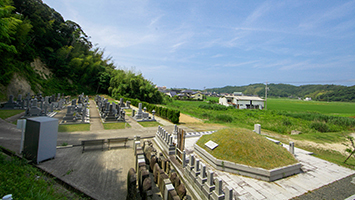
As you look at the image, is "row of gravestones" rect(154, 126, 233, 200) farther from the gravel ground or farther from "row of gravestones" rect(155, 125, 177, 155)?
the gravel ground

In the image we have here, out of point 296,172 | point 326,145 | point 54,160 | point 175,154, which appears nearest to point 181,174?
point 175,154

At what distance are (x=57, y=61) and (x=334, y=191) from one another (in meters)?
49.7

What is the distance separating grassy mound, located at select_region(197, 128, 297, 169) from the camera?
593cm

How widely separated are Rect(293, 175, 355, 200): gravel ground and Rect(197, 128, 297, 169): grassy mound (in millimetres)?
1141

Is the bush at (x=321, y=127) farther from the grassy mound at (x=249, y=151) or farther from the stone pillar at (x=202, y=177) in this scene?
the stone pillar at (x=202, y=177)

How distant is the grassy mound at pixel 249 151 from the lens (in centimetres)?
593

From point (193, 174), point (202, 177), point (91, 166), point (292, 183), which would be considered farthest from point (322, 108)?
point (91, 166)

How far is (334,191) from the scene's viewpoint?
5.16 metres

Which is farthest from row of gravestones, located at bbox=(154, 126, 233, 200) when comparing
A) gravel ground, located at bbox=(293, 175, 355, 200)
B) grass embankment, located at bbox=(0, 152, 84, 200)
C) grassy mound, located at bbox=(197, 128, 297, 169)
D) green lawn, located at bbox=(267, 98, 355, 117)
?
green lawn, located at bbox=(267, 98, 355, 117)

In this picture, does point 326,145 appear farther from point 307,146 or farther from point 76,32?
point 76,32

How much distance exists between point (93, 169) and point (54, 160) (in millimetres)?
2025

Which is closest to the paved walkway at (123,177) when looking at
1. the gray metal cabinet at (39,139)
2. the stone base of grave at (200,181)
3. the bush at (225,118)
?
the gray metal cabinet at (39,139)

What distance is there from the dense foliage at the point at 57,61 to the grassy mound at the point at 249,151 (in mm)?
30667

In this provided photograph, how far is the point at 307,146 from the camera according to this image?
10.2m
